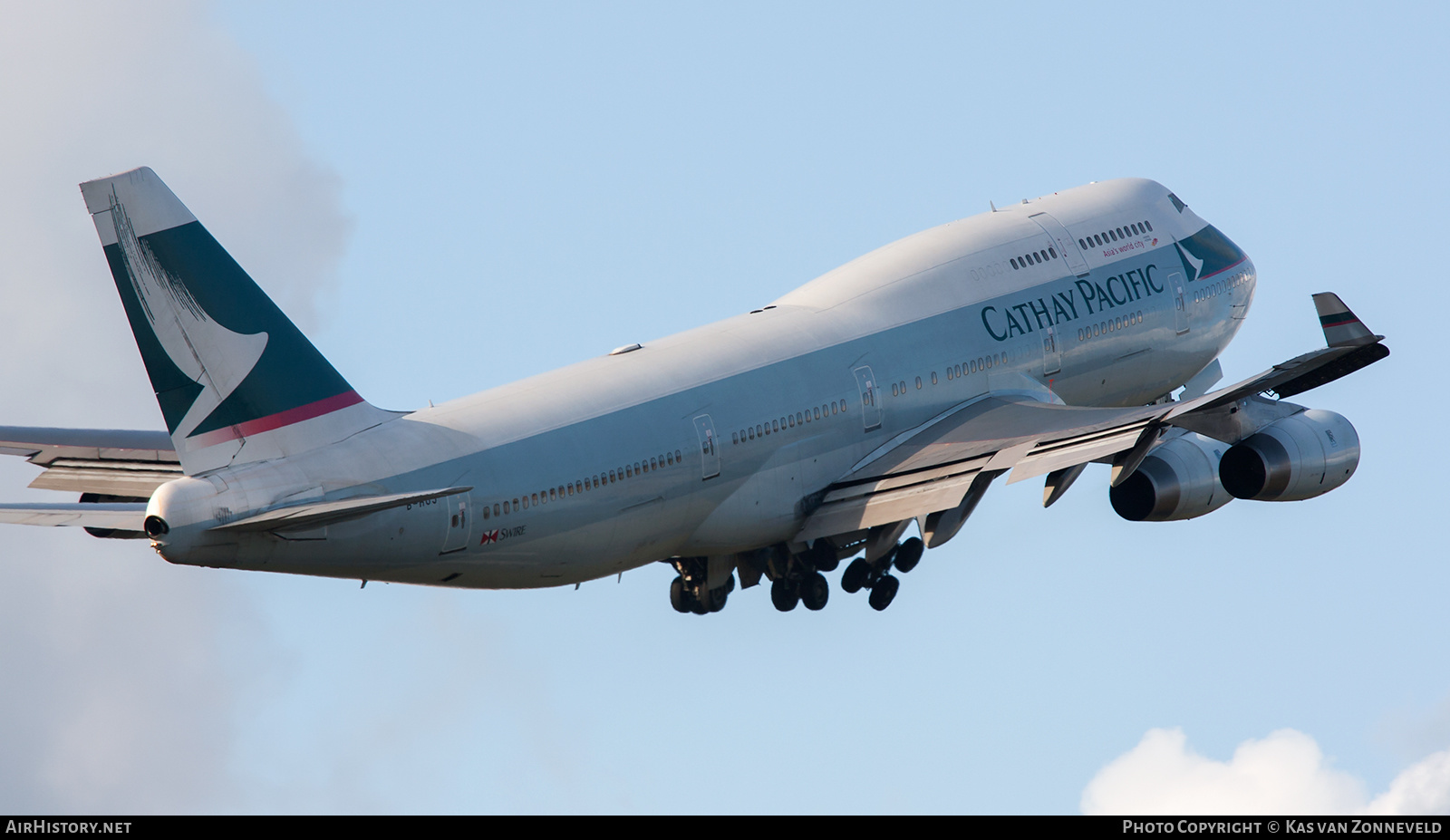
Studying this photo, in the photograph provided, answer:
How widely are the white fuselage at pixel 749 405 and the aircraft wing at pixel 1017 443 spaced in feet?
1.45

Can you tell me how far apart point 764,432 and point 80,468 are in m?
11.7

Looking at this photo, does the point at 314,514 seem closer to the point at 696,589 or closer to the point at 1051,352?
the point at 696,589

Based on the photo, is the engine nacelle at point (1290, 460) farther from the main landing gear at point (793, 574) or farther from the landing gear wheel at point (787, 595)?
the landing gear wheel at point (787, 595)

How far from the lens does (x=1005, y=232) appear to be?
42.2m

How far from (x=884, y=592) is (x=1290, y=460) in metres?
7.45

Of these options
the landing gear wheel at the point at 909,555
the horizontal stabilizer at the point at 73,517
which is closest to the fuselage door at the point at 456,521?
the horizontal stabilizer at the point at 73,517

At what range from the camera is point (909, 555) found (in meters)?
38.8

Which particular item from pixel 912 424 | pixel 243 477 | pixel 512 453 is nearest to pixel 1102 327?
pixel 912 424

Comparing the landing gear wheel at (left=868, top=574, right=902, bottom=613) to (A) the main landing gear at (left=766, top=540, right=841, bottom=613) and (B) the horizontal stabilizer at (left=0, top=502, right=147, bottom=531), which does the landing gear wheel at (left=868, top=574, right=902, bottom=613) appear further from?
(B) the horizontal stabilizer at (left=0, top=502, right=147, bottom=531)

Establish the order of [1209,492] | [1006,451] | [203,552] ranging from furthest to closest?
[1209,492] < [1006,451] < [203,552]

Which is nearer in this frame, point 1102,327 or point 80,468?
point 80,468

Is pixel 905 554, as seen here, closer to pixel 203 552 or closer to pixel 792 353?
pixel 792 353

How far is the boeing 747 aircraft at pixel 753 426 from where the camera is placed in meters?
30.1

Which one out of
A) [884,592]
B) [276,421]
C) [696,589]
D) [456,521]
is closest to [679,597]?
[696,589]
